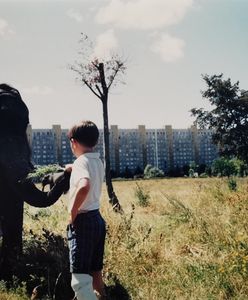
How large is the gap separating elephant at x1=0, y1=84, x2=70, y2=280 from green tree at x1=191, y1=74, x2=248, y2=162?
134 feet

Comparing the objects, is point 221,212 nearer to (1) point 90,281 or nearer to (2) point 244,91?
(1) point 90,281

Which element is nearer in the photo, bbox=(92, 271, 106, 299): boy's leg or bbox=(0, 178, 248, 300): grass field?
bbox=(92, 271, 106, 299): boy's leg

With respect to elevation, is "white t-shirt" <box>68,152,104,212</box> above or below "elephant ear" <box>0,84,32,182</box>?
below

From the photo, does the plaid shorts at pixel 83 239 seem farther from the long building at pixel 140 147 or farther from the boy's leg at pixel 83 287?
the long building at pixel 140 147

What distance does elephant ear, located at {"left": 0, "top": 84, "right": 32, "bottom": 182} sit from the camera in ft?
13.3

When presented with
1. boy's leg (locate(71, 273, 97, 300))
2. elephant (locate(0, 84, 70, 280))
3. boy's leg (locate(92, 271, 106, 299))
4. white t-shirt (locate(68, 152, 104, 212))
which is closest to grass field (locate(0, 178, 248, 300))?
elephant (locate(0, 84, 70, 280))

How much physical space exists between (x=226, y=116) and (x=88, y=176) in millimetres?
43813

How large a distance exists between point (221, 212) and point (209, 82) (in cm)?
4147

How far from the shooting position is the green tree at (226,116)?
44.0 meters

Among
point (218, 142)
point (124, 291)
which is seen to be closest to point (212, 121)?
point (218, 142)

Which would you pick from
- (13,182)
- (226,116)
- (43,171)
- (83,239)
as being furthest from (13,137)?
(226,116)

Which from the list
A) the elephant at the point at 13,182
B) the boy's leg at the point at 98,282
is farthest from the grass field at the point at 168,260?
the boy's leg at the point at 98,282

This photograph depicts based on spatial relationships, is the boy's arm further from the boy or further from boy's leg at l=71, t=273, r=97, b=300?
boy's leg at l=71, t=273, r=97, b=300

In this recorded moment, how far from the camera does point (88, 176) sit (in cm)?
318
